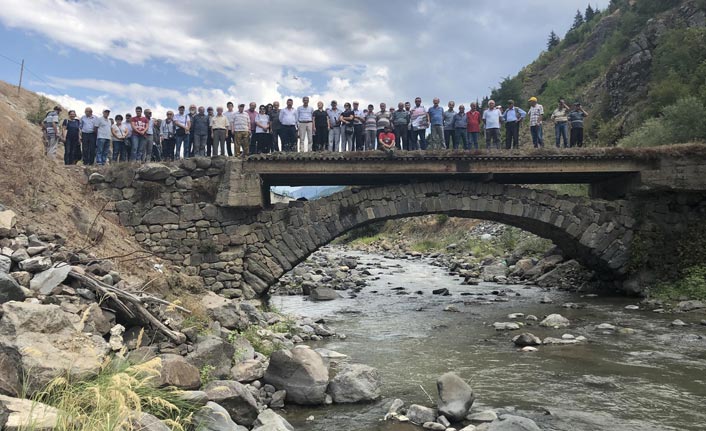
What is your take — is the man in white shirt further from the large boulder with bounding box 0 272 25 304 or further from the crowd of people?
the large boulder with bounding box 0 272 25 304

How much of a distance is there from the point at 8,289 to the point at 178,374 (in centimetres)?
217

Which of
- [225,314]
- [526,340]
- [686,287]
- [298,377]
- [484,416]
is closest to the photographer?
[484,416]

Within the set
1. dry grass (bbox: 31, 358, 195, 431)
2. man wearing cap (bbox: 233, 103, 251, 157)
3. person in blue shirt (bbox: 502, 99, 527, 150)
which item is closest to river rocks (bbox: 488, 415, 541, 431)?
dry grass (bbox: 31, 358, 195, 431)

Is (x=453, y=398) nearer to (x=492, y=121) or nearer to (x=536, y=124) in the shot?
(x=492, y=121)

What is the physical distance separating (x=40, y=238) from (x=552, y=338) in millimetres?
10244

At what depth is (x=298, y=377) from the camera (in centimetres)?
770

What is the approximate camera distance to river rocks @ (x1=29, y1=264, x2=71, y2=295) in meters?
6.83

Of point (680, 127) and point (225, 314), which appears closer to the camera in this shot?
point (225, 314)

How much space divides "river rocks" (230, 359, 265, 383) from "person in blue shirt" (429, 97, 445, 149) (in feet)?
34.7

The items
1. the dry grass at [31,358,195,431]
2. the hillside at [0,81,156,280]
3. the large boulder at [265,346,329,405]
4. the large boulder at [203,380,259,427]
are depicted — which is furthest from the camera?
the hillside at [0,81,156,280]

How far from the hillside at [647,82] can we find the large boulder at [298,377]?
18.4 metres

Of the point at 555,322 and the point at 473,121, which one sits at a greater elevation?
the point at 473,121

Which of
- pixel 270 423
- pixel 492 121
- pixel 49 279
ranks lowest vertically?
pixel 270 423

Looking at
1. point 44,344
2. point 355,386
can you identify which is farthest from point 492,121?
point 44,344
